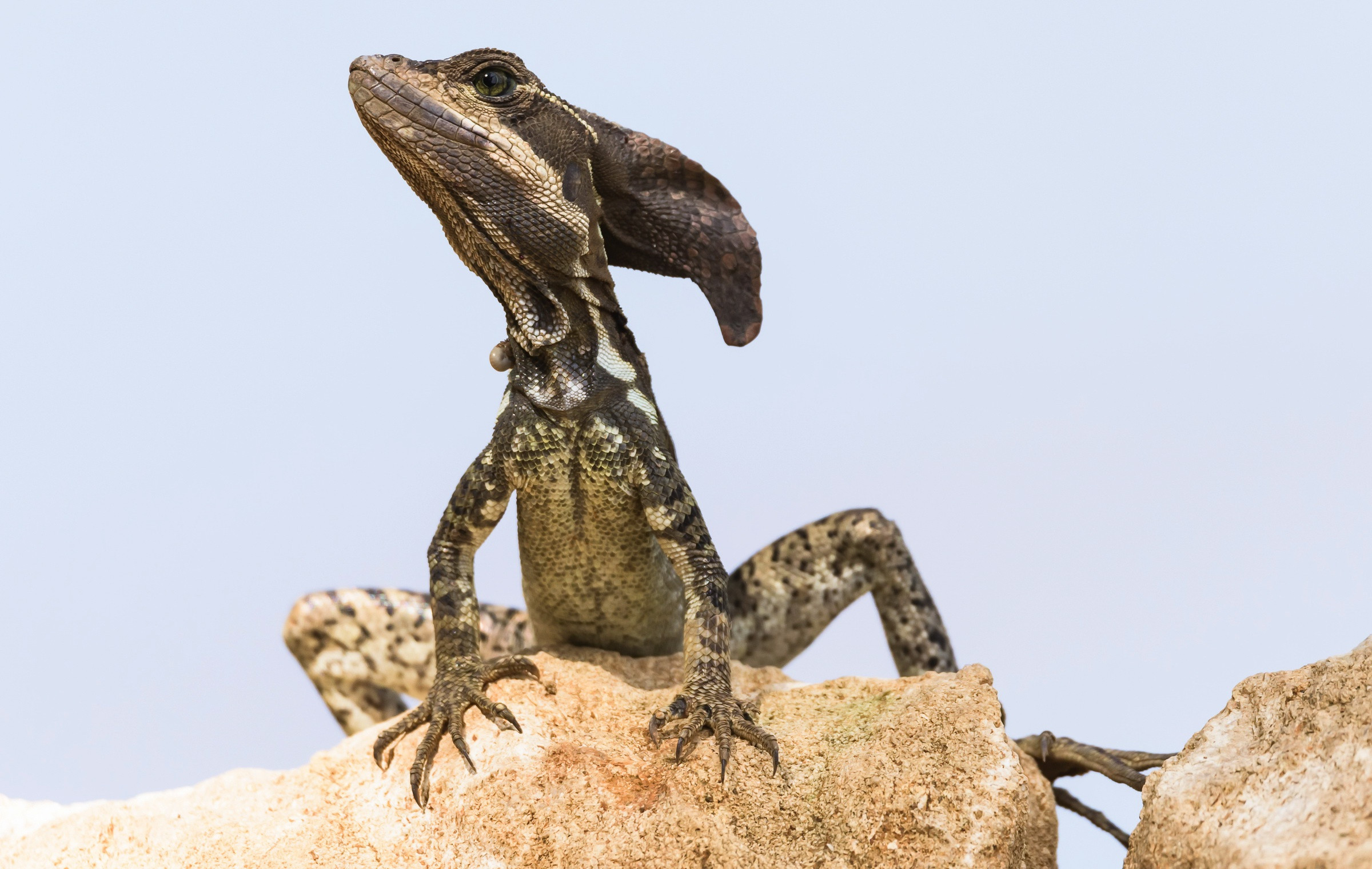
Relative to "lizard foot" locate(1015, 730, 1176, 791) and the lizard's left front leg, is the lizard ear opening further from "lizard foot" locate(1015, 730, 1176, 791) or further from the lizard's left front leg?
"lizard foot" locate(1015, 730, 1176, 791)

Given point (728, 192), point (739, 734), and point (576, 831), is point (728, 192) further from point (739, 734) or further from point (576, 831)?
point (576, 831)

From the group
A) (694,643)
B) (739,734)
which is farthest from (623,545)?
(739,734)

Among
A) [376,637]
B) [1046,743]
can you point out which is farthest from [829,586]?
[376,637]

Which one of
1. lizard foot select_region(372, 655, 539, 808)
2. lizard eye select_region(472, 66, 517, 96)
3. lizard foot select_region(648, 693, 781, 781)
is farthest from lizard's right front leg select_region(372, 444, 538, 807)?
lizard eye select_region(472, 66, 517, 96)

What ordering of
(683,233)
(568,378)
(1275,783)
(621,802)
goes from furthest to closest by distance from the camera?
(683,233), (568,378), (621,802), (1275,783)

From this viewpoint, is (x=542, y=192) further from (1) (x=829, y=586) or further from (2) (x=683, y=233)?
(1) (x=829, y=586)
